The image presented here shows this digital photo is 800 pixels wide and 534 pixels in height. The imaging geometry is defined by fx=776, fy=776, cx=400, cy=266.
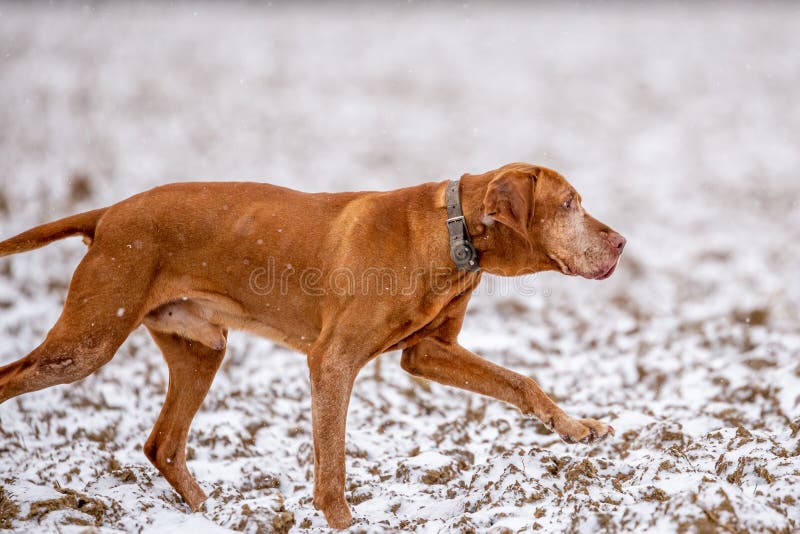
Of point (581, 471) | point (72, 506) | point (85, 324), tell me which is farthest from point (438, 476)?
point (85, 324)

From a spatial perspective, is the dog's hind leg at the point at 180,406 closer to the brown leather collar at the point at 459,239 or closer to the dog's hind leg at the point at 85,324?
the dog's hind leg at the point at 85,324

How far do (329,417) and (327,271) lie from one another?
29.9 inches

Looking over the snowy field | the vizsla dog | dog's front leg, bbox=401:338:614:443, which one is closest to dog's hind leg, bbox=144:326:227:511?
the vizsla dog

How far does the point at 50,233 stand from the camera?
420 centimetres

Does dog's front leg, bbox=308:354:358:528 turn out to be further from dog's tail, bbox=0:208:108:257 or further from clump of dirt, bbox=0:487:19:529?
dog's tail, bbox=0:208:108:257

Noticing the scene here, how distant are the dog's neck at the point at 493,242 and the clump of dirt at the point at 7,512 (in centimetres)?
248

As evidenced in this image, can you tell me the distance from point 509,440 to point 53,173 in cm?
876

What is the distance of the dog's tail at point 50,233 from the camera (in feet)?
13.7

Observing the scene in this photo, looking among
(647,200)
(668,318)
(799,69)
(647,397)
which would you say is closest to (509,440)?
(647,397)

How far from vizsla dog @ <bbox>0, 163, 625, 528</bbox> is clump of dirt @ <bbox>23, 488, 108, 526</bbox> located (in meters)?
0.65

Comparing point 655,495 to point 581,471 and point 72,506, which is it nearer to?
point 581,471

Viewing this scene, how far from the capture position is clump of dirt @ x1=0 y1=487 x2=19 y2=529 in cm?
340

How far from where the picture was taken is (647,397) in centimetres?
613

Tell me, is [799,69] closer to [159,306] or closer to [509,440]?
[509,440]
